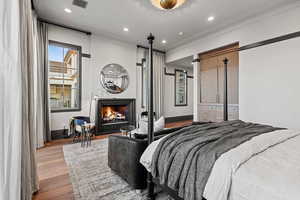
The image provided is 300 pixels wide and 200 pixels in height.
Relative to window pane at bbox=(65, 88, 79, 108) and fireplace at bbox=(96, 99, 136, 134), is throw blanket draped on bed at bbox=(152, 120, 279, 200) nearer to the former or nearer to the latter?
fireplace at bbox=(96, 99, 136, 134)

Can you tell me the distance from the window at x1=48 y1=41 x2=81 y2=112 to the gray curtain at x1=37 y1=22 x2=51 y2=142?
294mm

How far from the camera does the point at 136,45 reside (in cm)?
564

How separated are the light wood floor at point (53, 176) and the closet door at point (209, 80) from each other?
14.9 feet

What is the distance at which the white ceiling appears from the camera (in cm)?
320

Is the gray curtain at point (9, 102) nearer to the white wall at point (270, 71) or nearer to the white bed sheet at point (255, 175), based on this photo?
the white bed sheet at point (255, 175)

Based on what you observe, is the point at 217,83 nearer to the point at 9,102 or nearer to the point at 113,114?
the point at 113,114

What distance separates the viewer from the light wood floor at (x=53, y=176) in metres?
1.75

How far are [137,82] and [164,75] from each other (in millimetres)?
1504

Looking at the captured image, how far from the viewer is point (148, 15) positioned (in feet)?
12.0

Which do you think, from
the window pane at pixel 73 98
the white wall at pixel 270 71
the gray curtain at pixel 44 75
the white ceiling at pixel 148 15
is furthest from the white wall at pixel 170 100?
the gray curtain at pixel 44 75

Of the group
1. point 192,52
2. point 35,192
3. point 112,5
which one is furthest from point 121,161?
point 192,52

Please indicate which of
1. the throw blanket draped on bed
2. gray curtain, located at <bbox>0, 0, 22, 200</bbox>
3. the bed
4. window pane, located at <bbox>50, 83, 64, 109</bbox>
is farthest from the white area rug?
window pane, located at <bbox>50, 83, 64, 109</bbox>

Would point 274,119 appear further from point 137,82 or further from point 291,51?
point 137,82

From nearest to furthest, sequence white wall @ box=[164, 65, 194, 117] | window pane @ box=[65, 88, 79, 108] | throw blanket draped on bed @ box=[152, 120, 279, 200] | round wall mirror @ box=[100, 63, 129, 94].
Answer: throw blanket draped on bed @ box=[152, 120, 279, 200] → window pane @ box=[65, 88, 79, 108] → round wall mirror @ box=[100, 63, 129, 94] → white wall @ box=[164, 65, 194, 117]
